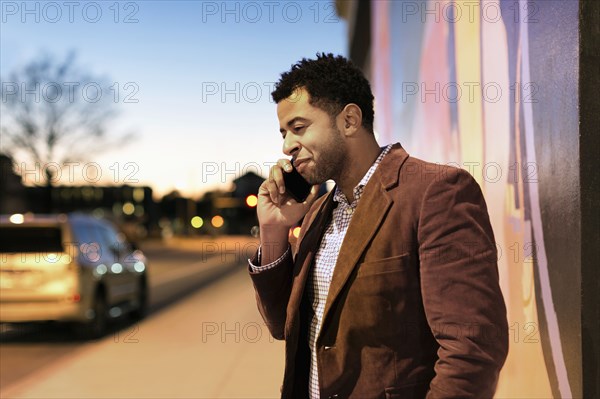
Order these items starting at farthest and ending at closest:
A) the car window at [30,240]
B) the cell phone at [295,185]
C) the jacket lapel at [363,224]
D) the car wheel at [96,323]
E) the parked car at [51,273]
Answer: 1. the car wheel at [96,323]
2. the car window at [30,240]
3. the parked car at [51,273]
4. the cell phone at [295,185]
5. the jacket lapel at [363,224]

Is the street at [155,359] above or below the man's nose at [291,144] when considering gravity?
below

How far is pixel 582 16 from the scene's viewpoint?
2824mm

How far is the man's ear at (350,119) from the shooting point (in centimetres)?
224

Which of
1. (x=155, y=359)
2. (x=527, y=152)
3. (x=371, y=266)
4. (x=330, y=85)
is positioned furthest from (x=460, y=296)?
(x=155, y=359)

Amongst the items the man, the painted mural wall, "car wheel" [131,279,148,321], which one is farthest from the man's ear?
"car wheel" [131,279,148,321]

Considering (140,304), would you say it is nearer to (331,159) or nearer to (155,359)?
(155,359)

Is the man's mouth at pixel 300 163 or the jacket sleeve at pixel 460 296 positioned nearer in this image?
the jacket sleeve at pixel 460 296

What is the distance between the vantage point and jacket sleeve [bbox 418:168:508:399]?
190 centimetres

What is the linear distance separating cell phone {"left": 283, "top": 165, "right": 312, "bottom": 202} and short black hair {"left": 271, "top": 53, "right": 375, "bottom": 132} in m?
0.31

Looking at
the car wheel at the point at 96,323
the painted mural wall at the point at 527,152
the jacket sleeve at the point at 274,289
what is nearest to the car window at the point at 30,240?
the car wheel at the point at 96,323

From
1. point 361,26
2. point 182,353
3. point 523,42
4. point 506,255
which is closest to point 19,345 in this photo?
point 182,353

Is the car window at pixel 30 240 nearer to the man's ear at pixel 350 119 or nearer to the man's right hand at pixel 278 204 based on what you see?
the man's right hand at pixel 278 204

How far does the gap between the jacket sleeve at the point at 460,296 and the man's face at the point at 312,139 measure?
379 millimetres

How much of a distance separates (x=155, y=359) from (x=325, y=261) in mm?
6957
